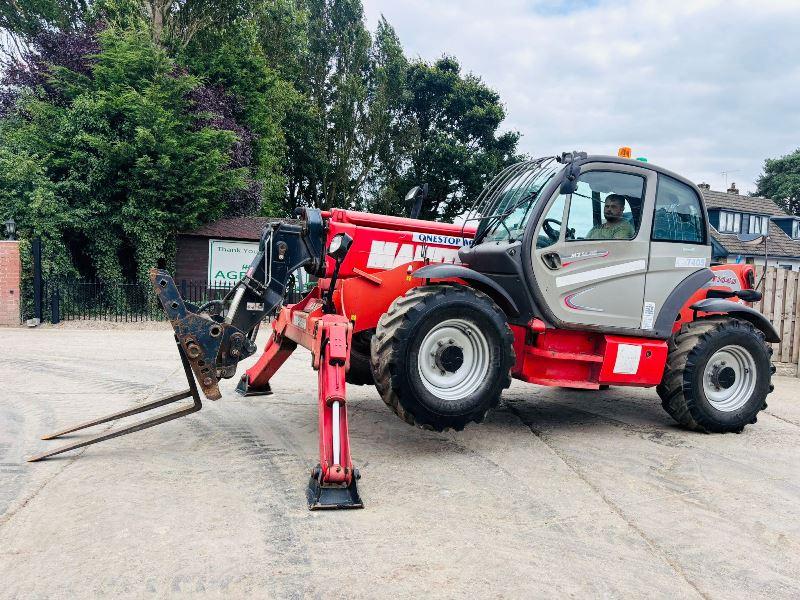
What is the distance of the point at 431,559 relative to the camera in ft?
10.8

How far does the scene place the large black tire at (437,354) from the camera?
4711mm

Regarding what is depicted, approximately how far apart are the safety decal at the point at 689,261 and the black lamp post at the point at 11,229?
51.0 feet

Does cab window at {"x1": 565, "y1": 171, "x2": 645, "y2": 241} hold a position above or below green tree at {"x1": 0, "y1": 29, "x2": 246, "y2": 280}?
below

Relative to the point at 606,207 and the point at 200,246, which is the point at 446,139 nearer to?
the point at 200,246

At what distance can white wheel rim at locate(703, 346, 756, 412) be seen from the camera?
608 cm

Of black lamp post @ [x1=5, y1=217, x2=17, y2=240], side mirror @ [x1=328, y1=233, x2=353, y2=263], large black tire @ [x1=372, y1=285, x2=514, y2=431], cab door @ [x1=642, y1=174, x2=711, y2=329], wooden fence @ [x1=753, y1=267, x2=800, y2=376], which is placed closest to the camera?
large black tire @ [x1=372, y1=285, x2=514, y2=431]

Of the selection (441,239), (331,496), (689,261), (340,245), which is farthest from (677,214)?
(331,496)

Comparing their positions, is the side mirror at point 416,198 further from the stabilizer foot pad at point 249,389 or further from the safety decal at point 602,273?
the stabilizer foot pad at point 249,389

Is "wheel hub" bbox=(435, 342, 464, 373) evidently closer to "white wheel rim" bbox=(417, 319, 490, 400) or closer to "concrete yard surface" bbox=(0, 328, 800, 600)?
"white wheel rim" bbox=(417, 319, 490, 400)

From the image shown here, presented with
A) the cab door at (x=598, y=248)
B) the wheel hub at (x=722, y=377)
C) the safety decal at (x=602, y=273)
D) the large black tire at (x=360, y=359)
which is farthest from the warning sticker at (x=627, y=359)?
the large black tire at (x=360, y=359)

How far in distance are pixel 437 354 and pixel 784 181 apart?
212 feet

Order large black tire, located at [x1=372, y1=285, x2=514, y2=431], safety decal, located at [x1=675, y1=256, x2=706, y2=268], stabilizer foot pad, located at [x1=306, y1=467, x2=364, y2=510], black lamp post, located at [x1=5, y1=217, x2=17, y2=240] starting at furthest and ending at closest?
black lamp post, located at [x1=5, y1=217, x2=17, y2=240]
safety decal, located at [x1=675, y1=256, x2=706, y2=268]
large black tire, located at [x1=372, y1=285, x2=514, y2=431]
stabilizer foot pad, located at [x1=306, y1=467, x2=364, y2=510]

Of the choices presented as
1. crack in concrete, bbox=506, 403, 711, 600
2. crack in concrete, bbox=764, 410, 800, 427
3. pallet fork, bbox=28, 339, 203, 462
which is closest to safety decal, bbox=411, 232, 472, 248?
crack in concrete, bbox=506, 403, 711, 600

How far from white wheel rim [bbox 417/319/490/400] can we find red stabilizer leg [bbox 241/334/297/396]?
74.2 inches
